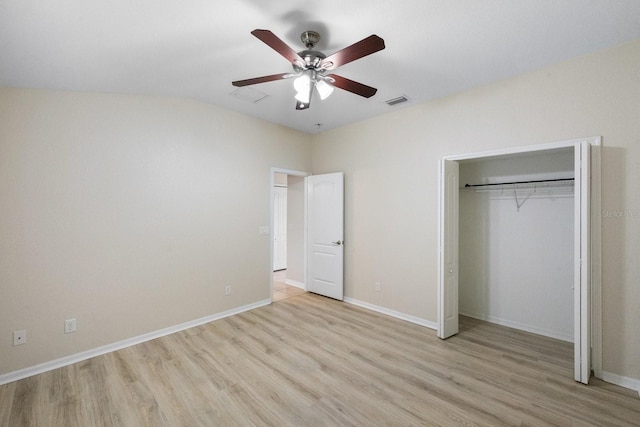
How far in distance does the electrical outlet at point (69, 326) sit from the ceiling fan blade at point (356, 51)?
328 cm

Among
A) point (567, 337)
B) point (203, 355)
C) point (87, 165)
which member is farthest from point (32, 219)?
point (567, 337)

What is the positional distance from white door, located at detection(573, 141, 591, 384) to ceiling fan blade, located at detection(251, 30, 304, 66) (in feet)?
7.96

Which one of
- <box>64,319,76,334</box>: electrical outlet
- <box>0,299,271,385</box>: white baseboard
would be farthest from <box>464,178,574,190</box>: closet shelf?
<box>64,319,76,334</box>: electrical outlet

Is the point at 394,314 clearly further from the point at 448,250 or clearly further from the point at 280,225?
the point at 280,225

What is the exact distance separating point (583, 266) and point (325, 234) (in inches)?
123

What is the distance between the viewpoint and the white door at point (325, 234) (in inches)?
Answer: 174

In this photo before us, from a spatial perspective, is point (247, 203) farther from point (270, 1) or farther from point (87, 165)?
point (270, 1)

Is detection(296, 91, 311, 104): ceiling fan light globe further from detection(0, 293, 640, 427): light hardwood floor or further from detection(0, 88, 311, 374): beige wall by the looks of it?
detection(0, 293, 640, 427): light hardwood floor

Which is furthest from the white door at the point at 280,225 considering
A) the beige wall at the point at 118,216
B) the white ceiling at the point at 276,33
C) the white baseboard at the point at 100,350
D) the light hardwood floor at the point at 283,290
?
the white ceiling at the point at 276,33

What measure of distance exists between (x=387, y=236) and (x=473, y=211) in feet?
3.84

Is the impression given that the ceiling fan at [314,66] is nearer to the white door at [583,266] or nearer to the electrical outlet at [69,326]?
the white door at [583,266]

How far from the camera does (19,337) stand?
2434 millimetres

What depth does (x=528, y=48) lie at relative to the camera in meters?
2.31

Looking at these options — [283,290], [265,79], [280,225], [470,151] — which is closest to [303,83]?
[265,79]
